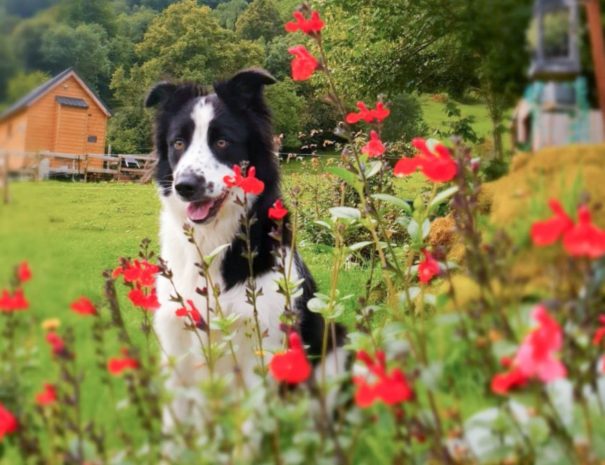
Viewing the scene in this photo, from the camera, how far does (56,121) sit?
201 cm

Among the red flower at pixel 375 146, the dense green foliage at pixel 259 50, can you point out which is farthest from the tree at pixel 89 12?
the red flower at pixel 375 146

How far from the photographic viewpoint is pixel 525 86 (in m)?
1.58

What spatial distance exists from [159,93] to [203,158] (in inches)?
13.6

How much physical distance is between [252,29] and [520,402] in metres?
1.97

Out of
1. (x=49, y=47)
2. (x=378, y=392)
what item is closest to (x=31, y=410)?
(x=49, y=47)

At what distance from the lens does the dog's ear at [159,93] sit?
329 cm

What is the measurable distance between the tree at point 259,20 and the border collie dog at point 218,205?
1.14ft

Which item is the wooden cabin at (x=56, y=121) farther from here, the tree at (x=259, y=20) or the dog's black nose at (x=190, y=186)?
the dog's black nose at (x=190, y=186)

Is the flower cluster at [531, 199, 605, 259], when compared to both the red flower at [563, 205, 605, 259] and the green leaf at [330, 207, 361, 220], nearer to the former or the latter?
the red flower at [563, 205, 605, 259]

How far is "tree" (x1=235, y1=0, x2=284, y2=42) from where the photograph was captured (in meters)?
2.94

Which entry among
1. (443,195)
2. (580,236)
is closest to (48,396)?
(580,236)

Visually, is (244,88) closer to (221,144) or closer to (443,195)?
(221,144)

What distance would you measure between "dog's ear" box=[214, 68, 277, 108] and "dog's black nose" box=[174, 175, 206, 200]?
0.43 metres

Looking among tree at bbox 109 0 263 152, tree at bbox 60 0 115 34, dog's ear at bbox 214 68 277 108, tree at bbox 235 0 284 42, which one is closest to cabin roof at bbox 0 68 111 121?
tree at bbox 60 0 115 34
